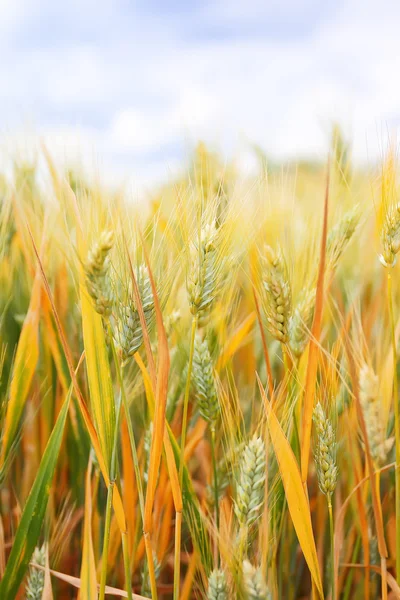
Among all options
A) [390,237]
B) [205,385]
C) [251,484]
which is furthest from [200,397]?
[390,237]

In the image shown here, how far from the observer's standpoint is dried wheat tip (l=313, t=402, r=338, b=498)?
1.68ft

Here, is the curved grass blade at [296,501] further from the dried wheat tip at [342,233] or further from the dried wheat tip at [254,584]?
the dried wheat tip at [342,233]

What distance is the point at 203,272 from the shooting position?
523 millimetres

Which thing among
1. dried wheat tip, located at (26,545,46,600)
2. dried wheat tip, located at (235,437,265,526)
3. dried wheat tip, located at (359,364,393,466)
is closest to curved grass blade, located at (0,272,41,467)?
dried wheat tip, located at (26,545,46,600)

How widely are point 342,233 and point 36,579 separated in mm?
544

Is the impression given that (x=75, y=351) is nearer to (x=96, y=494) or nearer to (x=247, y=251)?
(x=96, y=494)

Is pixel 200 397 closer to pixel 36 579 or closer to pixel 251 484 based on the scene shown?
pixel 251 484

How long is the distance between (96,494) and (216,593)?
0.85 ft

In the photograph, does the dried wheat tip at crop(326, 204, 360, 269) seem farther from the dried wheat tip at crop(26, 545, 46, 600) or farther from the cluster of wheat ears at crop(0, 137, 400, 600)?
the dried wheat tip at crop(26, 545, 46, 600)

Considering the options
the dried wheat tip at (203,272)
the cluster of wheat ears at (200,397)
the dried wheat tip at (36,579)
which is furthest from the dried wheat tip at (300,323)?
the dried wheat tip at (36,579)

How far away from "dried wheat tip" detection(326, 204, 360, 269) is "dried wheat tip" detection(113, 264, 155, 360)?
0.79 feet

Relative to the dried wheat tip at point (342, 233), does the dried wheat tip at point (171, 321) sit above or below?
below

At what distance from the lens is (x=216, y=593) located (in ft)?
1.61

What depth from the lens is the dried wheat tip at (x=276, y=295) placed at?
0.52m
